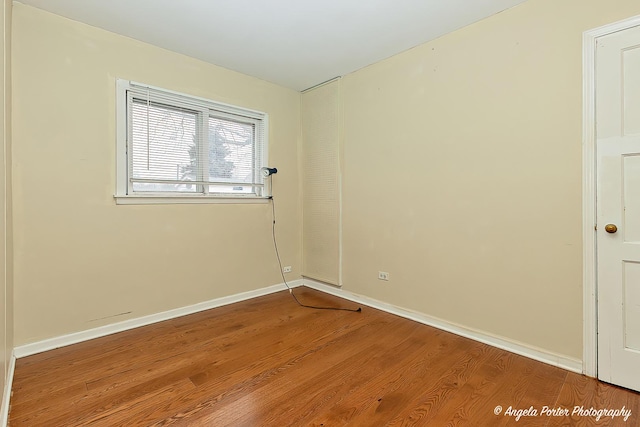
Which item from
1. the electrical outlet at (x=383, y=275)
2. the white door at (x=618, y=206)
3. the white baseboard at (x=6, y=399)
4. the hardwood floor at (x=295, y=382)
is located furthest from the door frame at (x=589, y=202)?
the white baseboard at (x=6, y=399)

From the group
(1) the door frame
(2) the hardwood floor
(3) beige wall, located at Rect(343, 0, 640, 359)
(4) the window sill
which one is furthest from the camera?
(4) the window sill

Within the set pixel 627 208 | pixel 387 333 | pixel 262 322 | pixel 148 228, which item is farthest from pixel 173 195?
pixel 627 208

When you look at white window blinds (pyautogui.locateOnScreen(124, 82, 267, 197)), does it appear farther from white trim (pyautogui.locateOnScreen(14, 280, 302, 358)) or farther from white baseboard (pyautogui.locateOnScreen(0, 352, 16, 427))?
white baseboard (pyautogui.locateOnScreen(0, 352, 16, 427))

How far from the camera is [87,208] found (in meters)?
2.52

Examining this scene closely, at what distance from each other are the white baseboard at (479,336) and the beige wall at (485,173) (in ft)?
0.15

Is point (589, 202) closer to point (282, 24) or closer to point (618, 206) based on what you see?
point (618, 206)

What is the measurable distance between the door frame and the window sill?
2978 mm

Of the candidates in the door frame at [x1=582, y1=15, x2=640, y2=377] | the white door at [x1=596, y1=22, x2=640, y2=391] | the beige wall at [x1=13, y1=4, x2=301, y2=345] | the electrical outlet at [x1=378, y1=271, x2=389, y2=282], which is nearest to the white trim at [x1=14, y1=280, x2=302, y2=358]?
the beige wall at [x1=13, y1=4, x2=301, y2=345]

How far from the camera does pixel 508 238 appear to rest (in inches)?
91.8

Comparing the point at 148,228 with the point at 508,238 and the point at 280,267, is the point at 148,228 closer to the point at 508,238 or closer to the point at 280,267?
the point at 280,267

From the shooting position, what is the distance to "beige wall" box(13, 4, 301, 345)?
2.27 metres

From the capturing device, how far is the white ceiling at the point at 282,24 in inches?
89.4

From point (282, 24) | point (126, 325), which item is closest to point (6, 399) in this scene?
point (126, 325)

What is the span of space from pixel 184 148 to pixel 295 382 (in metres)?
2.44
